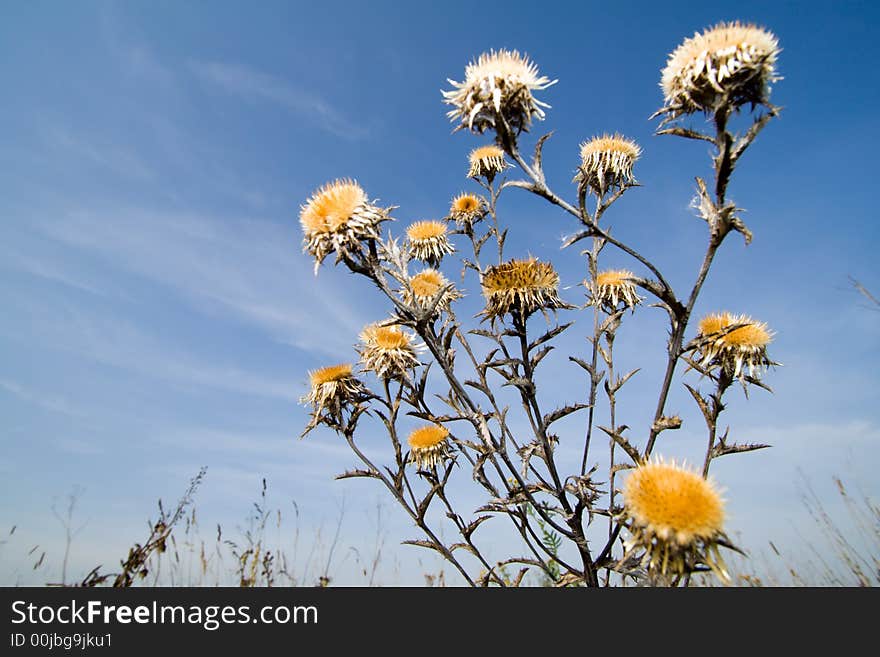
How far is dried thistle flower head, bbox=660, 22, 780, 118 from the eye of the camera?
10.5 feet

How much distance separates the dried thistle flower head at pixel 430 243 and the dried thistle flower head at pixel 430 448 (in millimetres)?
2179

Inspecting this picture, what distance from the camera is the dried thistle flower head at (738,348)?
4.59 m

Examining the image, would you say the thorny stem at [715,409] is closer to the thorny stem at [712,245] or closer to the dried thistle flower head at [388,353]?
the thorny stem at [712,245]

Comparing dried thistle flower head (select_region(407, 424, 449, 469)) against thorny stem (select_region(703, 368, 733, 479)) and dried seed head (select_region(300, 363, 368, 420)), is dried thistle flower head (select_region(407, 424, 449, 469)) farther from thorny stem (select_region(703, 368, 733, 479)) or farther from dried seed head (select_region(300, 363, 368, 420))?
thorny stem (select_region(703, 368, 733, 479))

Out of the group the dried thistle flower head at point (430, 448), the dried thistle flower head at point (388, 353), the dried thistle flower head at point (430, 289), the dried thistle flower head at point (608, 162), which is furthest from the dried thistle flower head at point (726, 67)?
the dried thistle flower head at point (430, 448)

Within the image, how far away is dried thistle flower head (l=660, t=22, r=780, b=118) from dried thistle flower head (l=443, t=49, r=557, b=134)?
916 millimetres

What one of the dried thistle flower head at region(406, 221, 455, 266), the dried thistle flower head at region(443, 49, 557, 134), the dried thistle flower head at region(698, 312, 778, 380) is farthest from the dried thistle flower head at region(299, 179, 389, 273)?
the dried thistle flower head at region(698, 312, 778, 380)

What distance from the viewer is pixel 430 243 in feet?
21.6

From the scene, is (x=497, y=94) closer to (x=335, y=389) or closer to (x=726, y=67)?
(x=726, y=67)

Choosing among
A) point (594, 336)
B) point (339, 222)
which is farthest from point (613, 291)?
point (339, 222)

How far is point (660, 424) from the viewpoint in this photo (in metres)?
3.95

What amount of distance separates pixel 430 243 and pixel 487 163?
1204 mm
